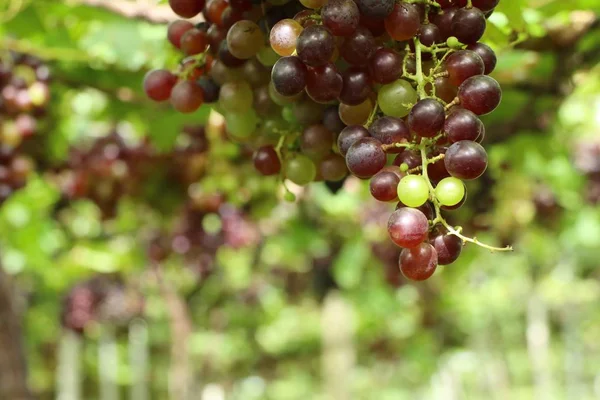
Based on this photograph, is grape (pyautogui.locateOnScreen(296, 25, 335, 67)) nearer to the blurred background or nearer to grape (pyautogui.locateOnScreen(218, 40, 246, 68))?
grape (pyautogui.locateOnScreen(218, 40, 246, 68))

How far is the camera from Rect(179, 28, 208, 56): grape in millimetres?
707

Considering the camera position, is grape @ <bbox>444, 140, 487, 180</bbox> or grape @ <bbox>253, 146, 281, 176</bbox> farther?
grape @ <bbox>253, 146, 281, 176</bbox>

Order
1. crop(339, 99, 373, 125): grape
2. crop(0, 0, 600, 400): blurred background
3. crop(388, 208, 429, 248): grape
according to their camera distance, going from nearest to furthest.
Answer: crop(388, 208, 429, 248): grape, crop(339, 99, 373, 125): grape, crop(0, 0, 600, 400): blurred background

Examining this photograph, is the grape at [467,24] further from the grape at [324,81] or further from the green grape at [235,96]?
the green grape at [235,96]

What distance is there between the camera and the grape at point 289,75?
539 mm

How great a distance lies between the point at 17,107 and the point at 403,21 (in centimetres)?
136

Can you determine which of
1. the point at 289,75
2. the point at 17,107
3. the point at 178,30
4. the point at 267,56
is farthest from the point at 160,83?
the point at 17,107

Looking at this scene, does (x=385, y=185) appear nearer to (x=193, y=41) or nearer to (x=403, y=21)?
(x=403, y=21)

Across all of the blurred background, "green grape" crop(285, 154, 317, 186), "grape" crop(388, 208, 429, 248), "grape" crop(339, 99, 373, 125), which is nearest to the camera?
"grape" crop(388, 208, 429, 248)

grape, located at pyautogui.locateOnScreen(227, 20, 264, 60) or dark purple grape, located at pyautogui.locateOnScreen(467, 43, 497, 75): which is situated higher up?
dark purple grape, located at pyautogui.locateOnScreen(467, 43, 497, 75)

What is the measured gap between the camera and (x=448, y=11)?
564 mm

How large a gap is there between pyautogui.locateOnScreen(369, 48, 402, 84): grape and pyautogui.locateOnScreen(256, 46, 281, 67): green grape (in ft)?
0.44

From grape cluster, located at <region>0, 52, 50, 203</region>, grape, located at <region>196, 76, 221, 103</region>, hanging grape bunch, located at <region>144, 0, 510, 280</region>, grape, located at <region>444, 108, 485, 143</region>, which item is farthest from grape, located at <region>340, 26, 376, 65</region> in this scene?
grape cluster, located at <region>0, 52, 50, 203</region>

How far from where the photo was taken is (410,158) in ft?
1.69
